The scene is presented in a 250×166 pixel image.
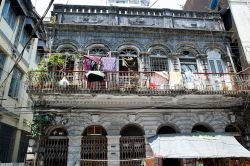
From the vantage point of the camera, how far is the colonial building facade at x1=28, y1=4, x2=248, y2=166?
9.42 metres

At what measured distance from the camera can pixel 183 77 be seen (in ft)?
34.8

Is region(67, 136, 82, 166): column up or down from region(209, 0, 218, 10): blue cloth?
down

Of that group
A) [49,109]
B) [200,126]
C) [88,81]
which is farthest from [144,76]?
[49,109]

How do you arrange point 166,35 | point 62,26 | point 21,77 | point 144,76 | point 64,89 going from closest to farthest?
point 64,89, point 144,76, point 62,26, point 166,35, point 21,77

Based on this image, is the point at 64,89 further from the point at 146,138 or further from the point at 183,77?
the point at 183,77

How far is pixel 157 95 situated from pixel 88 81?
3017 millimetres

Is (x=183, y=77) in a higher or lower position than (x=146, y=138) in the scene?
higher

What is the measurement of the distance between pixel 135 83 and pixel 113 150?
9.88 feet

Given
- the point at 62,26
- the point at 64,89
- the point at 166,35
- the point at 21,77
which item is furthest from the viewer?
the point at 21,77

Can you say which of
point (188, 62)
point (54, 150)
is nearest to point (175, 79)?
point (188, 62)

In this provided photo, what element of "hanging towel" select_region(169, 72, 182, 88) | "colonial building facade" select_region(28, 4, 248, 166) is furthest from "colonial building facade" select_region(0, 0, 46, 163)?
"hanging towel" select_region(169, 72, 182, 88)

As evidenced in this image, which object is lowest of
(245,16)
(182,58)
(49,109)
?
(49,109)

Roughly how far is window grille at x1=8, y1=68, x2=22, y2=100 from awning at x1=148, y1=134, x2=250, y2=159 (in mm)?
8135

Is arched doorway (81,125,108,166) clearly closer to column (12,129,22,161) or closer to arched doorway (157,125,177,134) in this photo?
arched doorway (157,125,177,134)
